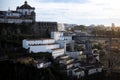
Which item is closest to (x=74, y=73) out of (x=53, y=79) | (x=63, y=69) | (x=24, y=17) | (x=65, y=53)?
(x=63, y=69)

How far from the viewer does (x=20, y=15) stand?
46.0 feet

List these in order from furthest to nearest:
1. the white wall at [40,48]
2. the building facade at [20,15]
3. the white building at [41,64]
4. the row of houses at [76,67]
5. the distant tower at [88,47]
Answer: the distant tower at [88,47] → the building facade at [20,15] → the white wall at [40,48] → the row of houses at [76,67] → the white building at [41,64]

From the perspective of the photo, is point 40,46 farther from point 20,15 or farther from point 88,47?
point 88,47

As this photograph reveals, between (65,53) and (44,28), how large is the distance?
1.92 metres

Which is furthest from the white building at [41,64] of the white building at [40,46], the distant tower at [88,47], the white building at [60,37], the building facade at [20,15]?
the building facade at [20,15]

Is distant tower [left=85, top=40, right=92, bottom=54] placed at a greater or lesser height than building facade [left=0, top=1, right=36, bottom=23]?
lesser

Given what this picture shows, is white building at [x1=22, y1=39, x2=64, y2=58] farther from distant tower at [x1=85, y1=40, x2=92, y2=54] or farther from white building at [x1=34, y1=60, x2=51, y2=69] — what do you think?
distant tower at [x1=85, y1=40, x2=92, y2=54]

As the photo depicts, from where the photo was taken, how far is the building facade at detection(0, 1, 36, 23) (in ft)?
44.2

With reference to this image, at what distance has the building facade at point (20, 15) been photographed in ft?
44.2

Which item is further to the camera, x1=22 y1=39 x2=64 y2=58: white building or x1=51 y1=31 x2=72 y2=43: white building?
x1=51 y1=31 x2=72 y2=43: white building

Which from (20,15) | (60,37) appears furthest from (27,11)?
(60,37)

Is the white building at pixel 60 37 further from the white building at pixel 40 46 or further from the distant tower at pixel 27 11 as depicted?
the distant tower at pixel 27 11

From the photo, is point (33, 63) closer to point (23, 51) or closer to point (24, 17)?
point (23, 51)

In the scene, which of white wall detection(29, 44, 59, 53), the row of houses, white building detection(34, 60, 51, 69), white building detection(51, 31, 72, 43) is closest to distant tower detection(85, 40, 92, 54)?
white building detection(51, 31, 72, 43)
